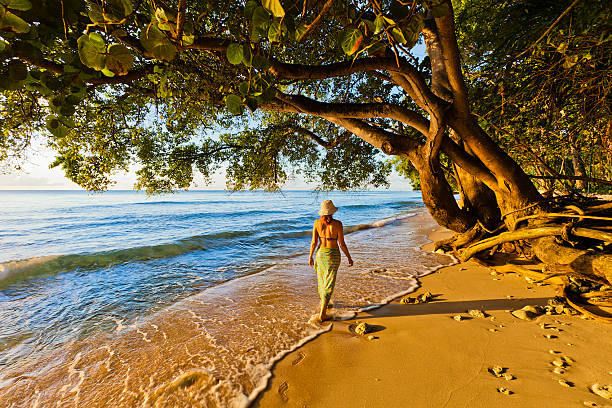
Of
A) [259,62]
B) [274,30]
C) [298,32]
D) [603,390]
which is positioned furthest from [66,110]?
[603,390]

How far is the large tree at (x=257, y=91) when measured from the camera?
1.29m

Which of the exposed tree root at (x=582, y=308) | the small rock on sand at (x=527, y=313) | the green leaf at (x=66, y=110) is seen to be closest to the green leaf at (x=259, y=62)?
the green leaf at (x=66, y=110)

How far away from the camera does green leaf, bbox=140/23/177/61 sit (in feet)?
4.00

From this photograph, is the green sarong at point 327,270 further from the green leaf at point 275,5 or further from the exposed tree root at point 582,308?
the green leaf at point 275,5

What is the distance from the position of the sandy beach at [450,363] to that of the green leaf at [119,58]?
324cm

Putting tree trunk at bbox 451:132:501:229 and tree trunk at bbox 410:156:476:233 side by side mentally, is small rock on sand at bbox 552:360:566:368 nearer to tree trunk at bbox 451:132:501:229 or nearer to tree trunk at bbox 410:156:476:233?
tree trunk at bbox 410:156:476:233

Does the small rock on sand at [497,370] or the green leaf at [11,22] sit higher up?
the green leaf at [11,22]

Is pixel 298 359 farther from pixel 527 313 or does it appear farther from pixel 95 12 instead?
pixel 95 12

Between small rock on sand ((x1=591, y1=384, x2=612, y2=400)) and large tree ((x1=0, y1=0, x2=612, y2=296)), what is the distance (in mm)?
2475

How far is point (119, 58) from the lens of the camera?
1161 mm

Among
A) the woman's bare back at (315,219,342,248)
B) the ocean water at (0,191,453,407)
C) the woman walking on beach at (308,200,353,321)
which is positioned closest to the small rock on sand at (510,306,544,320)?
the ocean water at (0,191,453,407)

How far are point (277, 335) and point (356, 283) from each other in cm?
271

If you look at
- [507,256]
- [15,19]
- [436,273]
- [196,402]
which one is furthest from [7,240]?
[507,256]

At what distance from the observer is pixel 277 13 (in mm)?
1021
